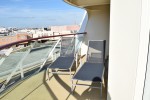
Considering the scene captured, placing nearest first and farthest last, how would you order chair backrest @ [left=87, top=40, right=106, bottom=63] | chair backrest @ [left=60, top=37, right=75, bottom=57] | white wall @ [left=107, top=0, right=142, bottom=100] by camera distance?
1. white wall @ [left=107, top=0, right=142, bottom=100]
2. chair backrest @ [left=87, top=40, right=106, bottom=63]
3. chair backrest @ [left=60, top=37, right=75, bottom=57]

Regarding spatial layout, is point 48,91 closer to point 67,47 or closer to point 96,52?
point 96,52

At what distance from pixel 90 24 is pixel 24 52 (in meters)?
3.99

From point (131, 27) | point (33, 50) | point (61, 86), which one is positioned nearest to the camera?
point (131, 27)

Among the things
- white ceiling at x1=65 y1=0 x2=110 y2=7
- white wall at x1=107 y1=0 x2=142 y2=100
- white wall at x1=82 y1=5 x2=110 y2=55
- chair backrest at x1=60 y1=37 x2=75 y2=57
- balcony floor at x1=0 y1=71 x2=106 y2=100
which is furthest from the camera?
white wall at x1=82 y1=5 x2=110 y2=55

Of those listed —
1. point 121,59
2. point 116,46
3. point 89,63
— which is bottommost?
point 89,63

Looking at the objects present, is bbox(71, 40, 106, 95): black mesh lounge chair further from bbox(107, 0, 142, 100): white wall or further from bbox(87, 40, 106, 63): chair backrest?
bbox(107, 0, 142, 100): white wall

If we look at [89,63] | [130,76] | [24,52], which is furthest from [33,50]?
[130,76]

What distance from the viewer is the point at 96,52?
4.88 meters

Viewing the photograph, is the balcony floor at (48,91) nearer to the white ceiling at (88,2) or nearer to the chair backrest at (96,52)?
the chair backrest at (96,52)

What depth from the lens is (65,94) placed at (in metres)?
3.51

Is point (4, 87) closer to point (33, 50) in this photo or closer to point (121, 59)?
point (33, 50)

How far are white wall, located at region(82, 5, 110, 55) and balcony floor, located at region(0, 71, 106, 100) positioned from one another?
3.29m

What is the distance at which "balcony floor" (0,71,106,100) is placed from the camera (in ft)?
11.1

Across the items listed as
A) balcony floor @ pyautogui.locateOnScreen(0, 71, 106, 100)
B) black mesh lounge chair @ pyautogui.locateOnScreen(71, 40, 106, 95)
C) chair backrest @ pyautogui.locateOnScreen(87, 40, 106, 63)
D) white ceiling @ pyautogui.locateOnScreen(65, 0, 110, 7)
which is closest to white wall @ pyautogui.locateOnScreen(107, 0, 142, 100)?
black mesh lounge chair @ pyautogui.locateOnScreen(71, 40, 106, 95)
